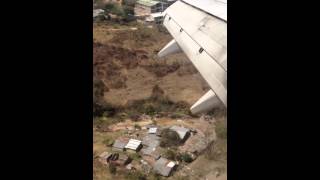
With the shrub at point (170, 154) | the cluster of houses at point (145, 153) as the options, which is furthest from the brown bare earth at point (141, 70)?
the shrub at point (170, 154)

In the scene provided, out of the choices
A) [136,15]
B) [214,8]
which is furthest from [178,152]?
[136,15]

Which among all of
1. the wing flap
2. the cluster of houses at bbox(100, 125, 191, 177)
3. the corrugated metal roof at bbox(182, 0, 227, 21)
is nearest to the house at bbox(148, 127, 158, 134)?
the cluster of houses at bbox(100, 125, 191, 177)

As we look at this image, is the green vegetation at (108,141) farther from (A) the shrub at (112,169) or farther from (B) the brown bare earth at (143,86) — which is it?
(A) the shrub at (112,169)

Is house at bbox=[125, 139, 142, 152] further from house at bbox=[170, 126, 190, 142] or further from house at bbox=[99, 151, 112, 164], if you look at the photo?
house at bbox=[170, 126, 190, 142]

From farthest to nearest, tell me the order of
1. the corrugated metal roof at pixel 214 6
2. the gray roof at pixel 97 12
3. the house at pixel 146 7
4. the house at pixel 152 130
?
the house at pixel 146 7, the gray roof at pixel 97 12, the house at pixel 152 130, the corrugated metal roof at pixel 214 6

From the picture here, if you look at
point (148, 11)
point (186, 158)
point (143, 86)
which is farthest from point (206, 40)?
point (148, 11)

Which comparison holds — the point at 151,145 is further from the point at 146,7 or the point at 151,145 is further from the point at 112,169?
the point at 146,7
